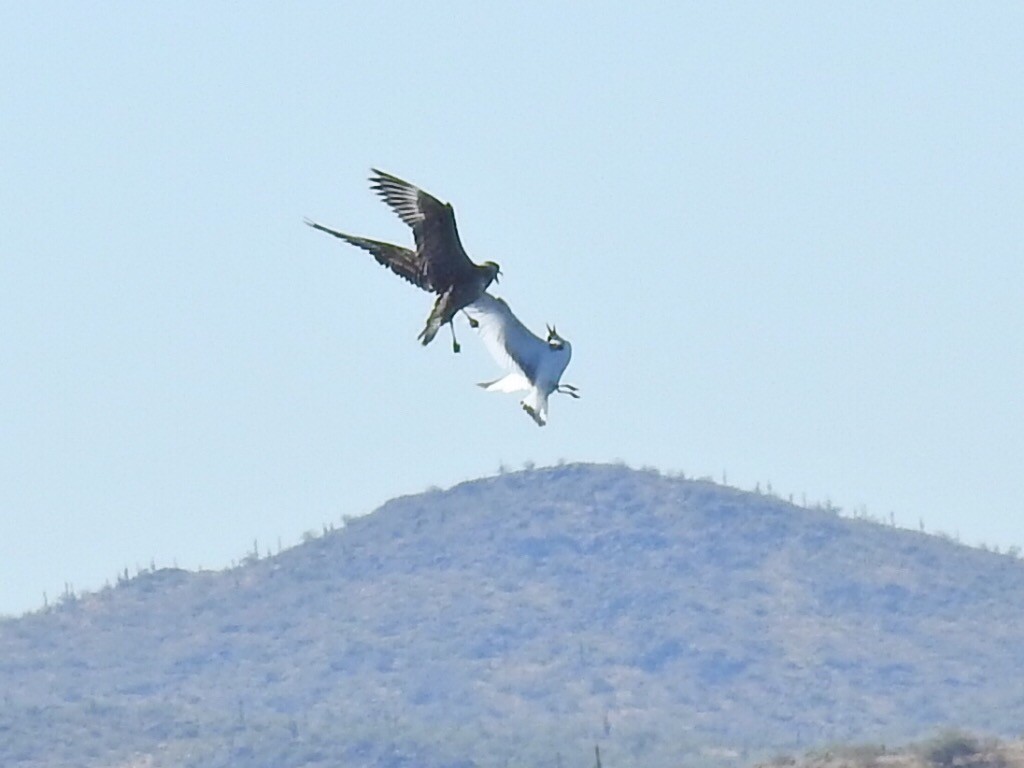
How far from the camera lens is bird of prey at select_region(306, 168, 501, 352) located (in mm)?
23766

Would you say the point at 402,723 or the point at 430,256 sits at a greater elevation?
the point at 402,723

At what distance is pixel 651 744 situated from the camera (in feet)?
561

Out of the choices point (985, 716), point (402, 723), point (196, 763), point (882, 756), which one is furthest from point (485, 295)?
point (985, 716)

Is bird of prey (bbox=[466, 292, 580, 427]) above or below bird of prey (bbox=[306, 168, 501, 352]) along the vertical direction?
below

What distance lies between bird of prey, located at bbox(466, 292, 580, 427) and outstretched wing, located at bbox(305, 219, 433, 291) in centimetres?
148

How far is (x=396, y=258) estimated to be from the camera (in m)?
25.1

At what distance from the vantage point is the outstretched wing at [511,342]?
2230 cm

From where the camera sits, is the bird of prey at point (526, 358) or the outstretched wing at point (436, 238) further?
the outstretched wing at point (436, 238)

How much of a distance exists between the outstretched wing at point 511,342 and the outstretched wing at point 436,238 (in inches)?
38.1

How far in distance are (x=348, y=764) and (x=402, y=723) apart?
19.6m

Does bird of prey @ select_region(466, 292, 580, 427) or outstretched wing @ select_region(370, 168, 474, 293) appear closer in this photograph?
bird of prey @ select_region(466, 292, 580, 427)

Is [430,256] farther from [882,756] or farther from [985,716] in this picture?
[985,716]

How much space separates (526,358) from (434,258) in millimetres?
2240

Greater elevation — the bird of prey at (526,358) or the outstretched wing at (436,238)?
the outstretched wing at (436,238)
